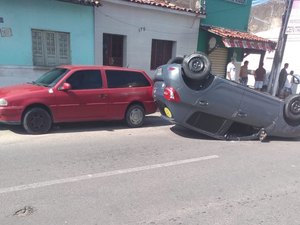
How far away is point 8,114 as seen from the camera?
6.75 m

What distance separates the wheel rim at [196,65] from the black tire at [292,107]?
256 cm

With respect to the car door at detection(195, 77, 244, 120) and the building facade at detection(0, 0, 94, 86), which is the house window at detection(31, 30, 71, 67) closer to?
the building facade at detection(0, 0, 94, 86)

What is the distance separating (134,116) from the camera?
334 inches

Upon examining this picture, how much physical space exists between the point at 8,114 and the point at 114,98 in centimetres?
259

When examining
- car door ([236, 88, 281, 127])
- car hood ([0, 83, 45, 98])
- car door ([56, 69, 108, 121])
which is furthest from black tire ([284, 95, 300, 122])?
car hood ([0, 83, 45, 98])

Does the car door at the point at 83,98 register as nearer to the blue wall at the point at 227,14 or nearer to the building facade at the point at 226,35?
the building facade at the point at 226,35

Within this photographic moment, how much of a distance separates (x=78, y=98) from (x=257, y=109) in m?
4.40

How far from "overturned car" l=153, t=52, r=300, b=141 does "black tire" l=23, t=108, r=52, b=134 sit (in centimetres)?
274

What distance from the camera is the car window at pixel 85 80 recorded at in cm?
755

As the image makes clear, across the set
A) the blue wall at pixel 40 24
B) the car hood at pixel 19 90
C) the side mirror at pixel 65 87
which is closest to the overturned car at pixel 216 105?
the side mirror at pixel 65 87

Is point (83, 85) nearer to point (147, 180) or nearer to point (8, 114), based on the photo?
point (8, 114)

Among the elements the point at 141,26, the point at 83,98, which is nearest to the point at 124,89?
the point at 83,98

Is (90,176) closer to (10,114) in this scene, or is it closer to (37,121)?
(37,121)

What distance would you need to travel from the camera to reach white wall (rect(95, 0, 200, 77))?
1188 cm
